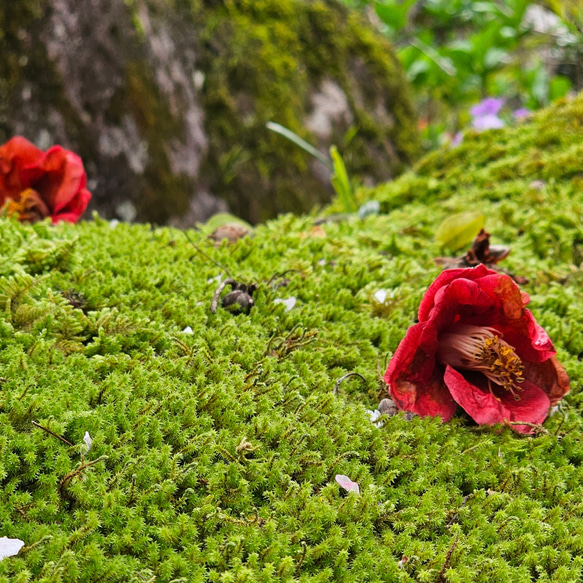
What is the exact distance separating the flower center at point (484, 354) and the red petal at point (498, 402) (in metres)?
0.03

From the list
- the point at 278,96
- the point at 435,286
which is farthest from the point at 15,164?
the point at 278,96

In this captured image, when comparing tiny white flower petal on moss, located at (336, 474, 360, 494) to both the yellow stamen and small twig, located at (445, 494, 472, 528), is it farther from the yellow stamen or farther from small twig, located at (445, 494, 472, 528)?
the yellow stamen

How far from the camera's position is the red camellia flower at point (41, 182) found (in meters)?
2.72

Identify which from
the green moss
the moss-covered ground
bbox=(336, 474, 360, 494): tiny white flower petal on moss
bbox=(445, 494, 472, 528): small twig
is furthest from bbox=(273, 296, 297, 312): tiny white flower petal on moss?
the green moss

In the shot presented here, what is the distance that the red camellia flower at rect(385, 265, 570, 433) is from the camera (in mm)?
1684

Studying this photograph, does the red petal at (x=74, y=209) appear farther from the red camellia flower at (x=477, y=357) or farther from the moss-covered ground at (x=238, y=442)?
the red camellia flower at (x=477, y=357)

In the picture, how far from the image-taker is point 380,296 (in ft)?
7.61

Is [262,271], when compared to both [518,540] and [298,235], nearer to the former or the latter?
[298,235]

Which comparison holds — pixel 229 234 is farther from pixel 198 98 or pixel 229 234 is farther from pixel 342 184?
pixel 198 98

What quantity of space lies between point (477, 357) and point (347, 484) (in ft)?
1.85

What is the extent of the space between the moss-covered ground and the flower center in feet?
0.54

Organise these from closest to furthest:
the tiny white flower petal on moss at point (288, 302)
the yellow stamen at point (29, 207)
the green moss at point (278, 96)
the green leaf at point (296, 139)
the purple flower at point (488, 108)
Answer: the tiny white flower petal on moss at point (288, 302)
the yellow stamen at point (29, 207)
the green leaf at point (296, 139)
the green moss at point (278, 96)
the purple flower at point (488, 108)

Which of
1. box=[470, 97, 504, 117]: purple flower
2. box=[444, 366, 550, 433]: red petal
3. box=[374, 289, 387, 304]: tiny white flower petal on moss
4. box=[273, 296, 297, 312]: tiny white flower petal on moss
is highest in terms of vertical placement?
box=[273, 296, 297, 312]: tiny white flower petal on moss

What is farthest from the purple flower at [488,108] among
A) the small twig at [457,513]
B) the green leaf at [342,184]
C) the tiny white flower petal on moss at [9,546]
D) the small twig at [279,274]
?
the tiny white flower petal on moss at [9,546]
